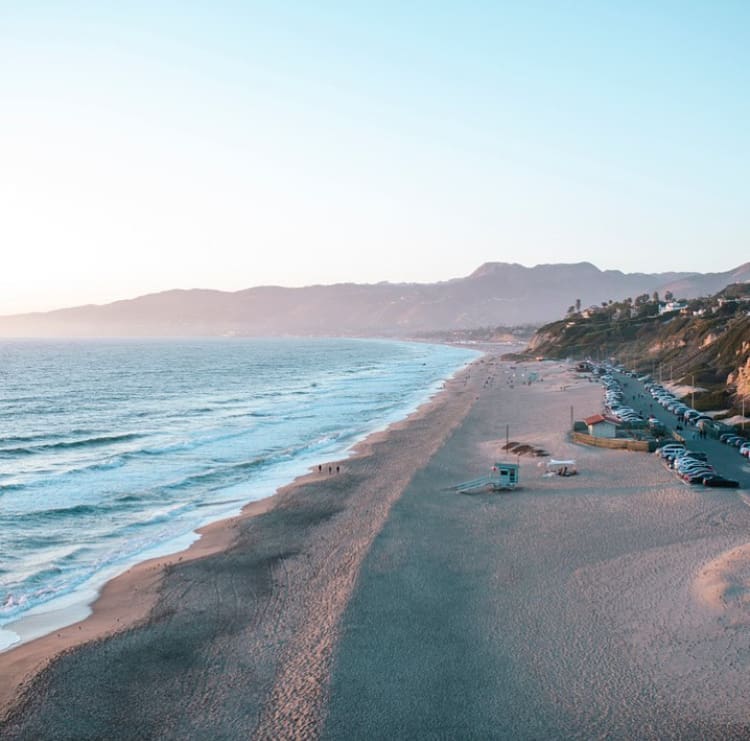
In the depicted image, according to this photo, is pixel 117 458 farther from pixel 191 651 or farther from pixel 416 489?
pixel 191 651

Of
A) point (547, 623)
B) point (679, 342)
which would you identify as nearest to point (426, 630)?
point (547, 623)

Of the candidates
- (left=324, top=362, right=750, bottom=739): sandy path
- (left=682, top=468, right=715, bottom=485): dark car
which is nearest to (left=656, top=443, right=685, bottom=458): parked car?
(left=682, top=468, right=715, bottom=485): dark car

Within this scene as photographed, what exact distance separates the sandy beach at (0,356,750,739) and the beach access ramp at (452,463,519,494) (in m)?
1.20

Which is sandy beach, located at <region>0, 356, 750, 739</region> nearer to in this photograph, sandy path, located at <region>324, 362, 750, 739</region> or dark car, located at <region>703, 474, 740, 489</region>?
sandy path, located at <region>324, 362, 750, 739</region>

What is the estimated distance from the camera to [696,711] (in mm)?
12188

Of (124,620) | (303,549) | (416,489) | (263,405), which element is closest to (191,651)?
(124,620)

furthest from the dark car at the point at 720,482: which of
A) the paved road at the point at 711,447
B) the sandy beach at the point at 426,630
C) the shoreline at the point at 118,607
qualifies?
the shoreline at the point at 118,607

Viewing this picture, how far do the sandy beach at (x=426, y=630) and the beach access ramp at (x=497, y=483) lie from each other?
120 centimetres

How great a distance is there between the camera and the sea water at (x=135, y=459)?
2170 centimetres

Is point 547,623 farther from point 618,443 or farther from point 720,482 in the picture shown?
point 618,443

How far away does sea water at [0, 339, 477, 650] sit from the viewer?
71.2 ft

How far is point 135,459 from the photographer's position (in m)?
36.5

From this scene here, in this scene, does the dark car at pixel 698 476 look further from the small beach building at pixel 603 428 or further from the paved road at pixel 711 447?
the small beach building at pixel 603 428

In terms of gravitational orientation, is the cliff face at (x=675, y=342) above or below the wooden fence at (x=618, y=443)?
above
